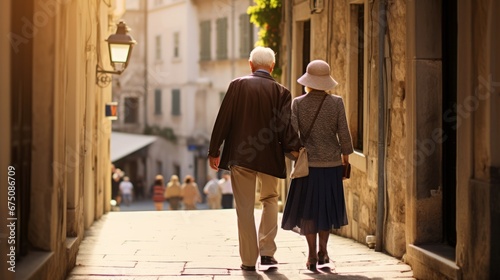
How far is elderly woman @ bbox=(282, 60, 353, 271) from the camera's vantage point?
23.3ft

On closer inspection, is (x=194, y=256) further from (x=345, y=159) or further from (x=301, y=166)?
(x=345, y=159)

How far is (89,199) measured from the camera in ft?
35.1

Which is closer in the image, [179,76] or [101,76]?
[101,76]

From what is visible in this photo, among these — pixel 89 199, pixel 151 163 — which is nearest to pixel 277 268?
pixel 89 199

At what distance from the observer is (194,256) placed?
A: 26.2ft

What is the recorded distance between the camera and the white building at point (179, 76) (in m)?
34.8

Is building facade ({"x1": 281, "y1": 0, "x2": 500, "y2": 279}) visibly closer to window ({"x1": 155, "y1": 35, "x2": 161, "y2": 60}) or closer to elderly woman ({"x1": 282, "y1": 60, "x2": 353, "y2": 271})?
elderly woman ({"x1": 282, "y1": 60, "x2": 353, "y2": 271})

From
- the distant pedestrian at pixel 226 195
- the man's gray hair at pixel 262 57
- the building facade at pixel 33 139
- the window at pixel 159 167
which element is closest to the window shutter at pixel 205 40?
the window at pixel 159 167

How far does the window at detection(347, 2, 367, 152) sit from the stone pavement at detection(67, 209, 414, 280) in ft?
4.18

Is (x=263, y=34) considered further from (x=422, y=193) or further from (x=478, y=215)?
(x=478, y=215)

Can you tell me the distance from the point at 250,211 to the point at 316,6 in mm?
4805

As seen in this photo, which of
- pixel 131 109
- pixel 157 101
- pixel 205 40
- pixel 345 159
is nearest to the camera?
pixel 345 159

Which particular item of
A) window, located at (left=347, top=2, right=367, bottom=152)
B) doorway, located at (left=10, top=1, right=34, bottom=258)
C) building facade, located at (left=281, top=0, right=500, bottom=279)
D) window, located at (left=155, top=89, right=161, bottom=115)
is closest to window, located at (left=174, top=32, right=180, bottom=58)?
window, located at (left=155, top=89, right=161, bottom=115)

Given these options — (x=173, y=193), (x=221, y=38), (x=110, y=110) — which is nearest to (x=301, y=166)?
(x=110, y=110)
